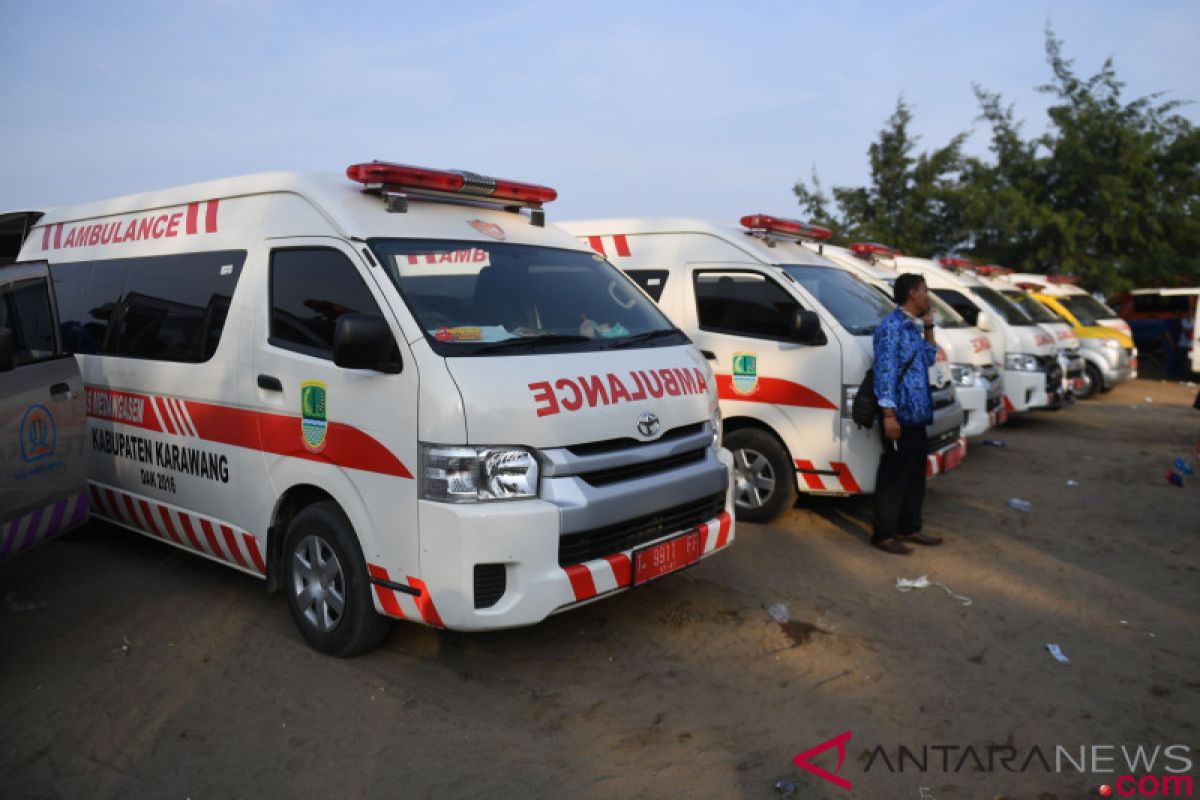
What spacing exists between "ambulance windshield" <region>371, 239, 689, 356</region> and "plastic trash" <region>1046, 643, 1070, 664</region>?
95.5 inches

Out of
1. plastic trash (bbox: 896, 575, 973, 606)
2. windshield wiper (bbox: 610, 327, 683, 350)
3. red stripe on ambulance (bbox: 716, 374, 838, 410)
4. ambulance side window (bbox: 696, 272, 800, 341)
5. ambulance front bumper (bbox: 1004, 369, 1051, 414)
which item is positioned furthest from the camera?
ambulance front bumper (bbox: 1004, 369, 1051, 414)

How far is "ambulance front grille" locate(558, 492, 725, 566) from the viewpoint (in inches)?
147

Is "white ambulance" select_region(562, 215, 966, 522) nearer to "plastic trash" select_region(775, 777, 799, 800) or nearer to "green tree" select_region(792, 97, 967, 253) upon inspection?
"plastic trash" select_region(775, 777, 799, 800)

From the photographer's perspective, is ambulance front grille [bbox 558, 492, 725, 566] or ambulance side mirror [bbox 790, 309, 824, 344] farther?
ambulance side mirror [bbox 790, 309, 824, 344]

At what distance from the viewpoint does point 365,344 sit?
366 cm

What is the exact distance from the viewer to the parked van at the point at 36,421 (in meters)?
4.25

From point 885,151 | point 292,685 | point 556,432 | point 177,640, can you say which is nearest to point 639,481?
point 556,432

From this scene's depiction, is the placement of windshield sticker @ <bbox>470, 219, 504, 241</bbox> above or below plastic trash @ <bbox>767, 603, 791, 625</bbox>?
above

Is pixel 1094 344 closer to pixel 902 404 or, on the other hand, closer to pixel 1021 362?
pixel 1021 362

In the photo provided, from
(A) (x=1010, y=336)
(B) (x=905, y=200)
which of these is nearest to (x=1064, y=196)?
(B) (x=905, y=200)

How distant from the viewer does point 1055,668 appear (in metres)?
4.20

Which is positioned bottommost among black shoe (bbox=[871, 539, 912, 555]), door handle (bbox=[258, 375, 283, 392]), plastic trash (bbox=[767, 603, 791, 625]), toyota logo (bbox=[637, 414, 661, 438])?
plastic trash (bbox=[767, 603, 791, 625])

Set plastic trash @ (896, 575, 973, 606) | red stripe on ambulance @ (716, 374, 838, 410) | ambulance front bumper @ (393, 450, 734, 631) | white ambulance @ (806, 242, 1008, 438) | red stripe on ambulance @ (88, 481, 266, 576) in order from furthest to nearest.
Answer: white ambulance @ (806, 242, 1008, 438) < red stripe on ambulance @ (716, 374, 838, 410) < plastic trash @ (896, 575, 973, 606) < red stripe on ambulance @ (88, 481, 266, 576) < ambulance front bumper @ (393, 450, 734, 631)

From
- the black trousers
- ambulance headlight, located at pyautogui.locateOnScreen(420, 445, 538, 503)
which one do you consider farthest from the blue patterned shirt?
ambulance headlight, located at pyautogui.locateOnScreen(420, 445, 538, 503)
